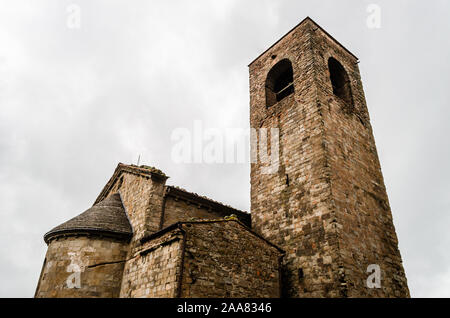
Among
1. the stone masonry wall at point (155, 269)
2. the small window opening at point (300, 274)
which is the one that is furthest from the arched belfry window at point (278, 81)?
the stone masonry wall at point (155, 269)

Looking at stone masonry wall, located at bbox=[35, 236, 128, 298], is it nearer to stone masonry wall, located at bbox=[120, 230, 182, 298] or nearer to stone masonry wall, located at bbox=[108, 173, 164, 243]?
stone masonry wall, located at bbox=[120, 230, 182, 298]

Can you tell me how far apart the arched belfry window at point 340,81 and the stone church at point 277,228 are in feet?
0.62

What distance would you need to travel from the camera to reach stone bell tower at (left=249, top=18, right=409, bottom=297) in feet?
28.8

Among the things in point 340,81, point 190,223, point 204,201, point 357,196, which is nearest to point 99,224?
point 204,201

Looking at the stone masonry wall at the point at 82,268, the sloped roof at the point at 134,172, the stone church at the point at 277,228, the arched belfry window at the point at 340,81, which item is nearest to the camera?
the stone church at the point at 277,228

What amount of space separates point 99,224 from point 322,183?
751cm

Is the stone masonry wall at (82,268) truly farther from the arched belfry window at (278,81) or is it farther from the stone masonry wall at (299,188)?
the arched belfry window at (278,81)

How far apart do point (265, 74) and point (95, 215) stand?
9.86 metres

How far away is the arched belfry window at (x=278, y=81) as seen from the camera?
14163 millimetres

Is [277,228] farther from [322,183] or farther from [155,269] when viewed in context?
[155,269]

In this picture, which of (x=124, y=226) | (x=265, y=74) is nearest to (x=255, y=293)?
(x=124, y=226)

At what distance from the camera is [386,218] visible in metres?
10.8

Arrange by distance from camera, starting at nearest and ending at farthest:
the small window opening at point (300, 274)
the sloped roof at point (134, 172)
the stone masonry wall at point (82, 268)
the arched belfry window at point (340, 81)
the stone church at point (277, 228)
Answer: the stone church at point (277, 228) → the small window opening at point (300, 274) → the stone masonry wall at point (82, 268) → the sloped roof at point (134, 172) → the arched belfry window at point (340, 81)

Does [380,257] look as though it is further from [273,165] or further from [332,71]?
[332,71]
